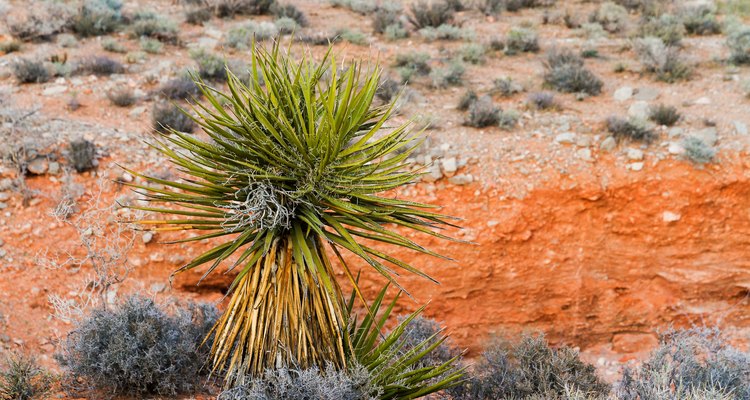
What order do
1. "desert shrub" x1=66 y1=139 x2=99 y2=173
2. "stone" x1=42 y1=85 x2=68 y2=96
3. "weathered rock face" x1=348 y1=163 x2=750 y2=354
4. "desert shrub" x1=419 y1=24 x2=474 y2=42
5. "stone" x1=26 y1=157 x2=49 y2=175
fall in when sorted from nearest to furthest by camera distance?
"stone" x1=26 y1=157 x2=49 y2=175
"desert shrub" x1=66 y1=139 x2=99 y2=173
"weathered rock face" x1=348 y1=163 x2=750 y2=354
"stone" x1=42 y1=85 x2=68 y2=96
"desert shrub" x1=419 y1=24 x2=474 y2=42

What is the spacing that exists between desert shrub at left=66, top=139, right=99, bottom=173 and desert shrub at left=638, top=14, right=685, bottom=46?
35.4 feet

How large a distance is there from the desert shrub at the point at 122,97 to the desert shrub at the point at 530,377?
270 inches

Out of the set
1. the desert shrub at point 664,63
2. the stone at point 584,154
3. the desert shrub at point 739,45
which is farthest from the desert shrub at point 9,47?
the desert shrub at point 739,45

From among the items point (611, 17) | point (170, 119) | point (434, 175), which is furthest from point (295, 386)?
point (611, 17)

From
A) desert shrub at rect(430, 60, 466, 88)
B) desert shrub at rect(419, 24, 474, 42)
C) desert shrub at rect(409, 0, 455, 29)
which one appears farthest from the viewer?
desert shrub at rect(409, 0, 455, 29)

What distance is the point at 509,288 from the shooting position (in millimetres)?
8922

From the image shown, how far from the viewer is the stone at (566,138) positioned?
9.51 meters

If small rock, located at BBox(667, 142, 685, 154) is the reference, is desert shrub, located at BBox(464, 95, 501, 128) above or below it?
above

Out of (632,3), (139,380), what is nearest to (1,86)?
(139,380)

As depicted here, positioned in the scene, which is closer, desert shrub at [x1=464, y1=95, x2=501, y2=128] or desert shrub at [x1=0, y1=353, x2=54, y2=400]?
desert shrub at [x1=0, y1=353, x2=54, y2=400]

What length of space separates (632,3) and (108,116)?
12335 mm

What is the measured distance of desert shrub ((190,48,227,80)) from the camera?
34.5 ft

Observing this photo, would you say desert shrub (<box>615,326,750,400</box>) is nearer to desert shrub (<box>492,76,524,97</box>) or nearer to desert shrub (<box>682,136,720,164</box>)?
desert shrub (<box>682,136,720,164</box>)

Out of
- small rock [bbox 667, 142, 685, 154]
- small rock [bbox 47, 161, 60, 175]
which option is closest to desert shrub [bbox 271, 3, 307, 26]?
small rock [bbox 47, 161, 60, 175]
